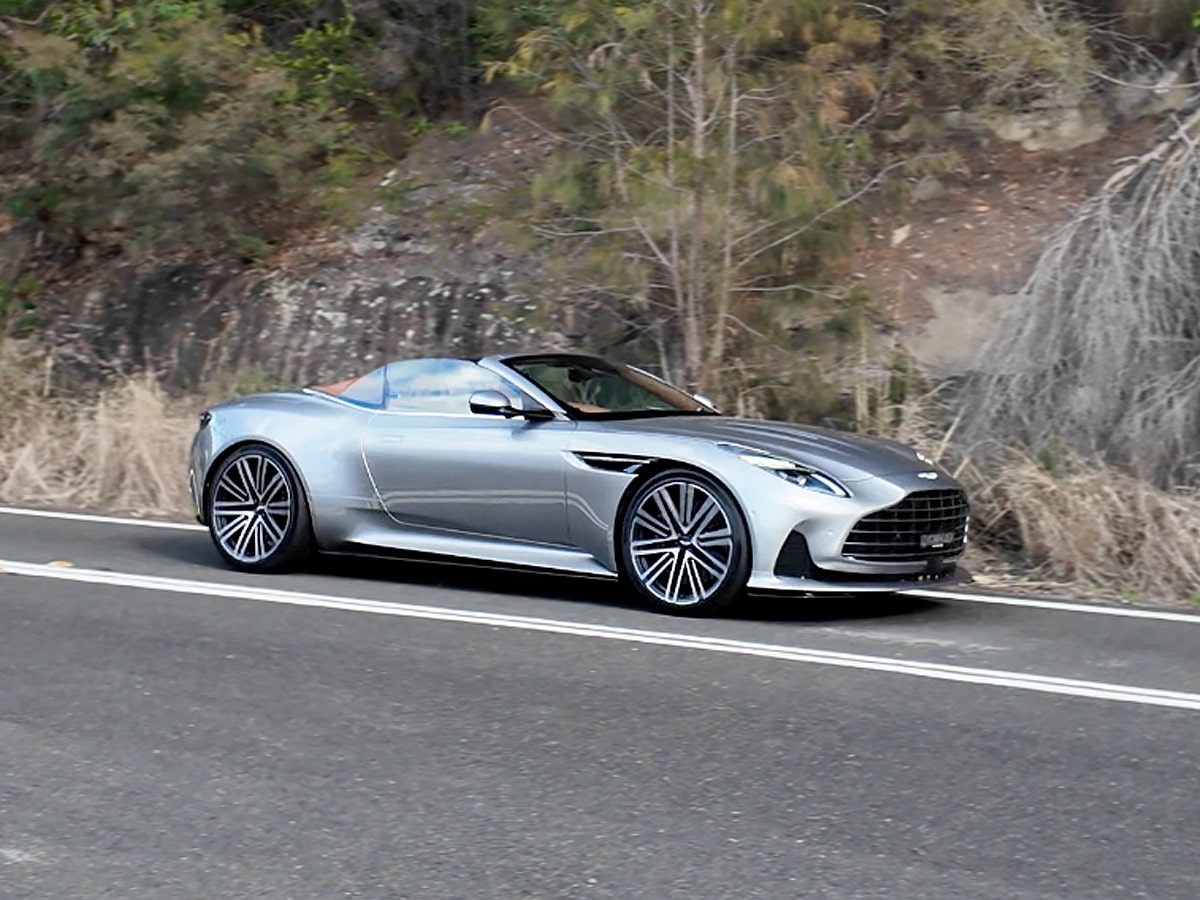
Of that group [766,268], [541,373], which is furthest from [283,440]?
[766,268]

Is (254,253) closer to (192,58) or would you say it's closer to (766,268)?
(192,58)

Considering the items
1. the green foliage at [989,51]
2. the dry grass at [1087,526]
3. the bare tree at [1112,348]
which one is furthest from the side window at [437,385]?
the green foliage at [989,51]

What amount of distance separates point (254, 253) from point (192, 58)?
2.15 metres

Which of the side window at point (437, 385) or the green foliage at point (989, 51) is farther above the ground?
the green foliage at point (989, 51)

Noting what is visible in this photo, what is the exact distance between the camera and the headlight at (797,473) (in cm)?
878

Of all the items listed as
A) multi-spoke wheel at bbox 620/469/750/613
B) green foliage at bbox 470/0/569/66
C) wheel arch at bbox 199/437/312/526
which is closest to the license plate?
multi-spoke wheel at bbox 620/469/750/613

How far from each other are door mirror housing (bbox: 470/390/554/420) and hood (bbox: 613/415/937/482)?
42 centimetres

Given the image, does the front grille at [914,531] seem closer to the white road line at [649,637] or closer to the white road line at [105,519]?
the white road line at [649,637]

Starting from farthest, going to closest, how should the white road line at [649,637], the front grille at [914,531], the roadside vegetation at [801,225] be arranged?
the roadside vegetation at [801,225] → the front grille at [914,531] → the white road line at [649,637]

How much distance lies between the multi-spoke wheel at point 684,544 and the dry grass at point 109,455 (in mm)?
5613

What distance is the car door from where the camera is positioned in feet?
30.8

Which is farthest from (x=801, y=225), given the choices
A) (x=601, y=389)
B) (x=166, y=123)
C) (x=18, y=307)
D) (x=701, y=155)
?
(x=18, y=307)

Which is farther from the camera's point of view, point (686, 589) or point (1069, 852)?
point (686, 589)

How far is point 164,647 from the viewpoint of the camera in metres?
8.05
